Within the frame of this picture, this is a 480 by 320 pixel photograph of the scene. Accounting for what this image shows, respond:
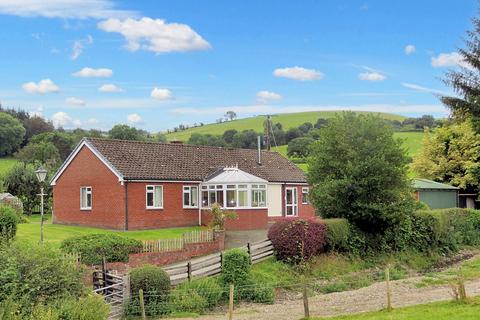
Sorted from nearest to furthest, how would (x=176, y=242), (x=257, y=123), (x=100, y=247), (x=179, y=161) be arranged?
(x=100, y=247) → (x=176, y=242) → (x=179, y=161) → (x=257, y=123)

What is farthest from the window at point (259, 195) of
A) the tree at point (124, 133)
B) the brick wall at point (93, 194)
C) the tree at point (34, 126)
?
the tree at point (34, 126)

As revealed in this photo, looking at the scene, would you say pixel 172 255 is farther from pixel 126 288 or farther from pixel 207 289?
pixel 126 288

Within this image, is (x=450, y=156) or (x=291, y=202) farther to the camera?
Result: (x=450, y=156)

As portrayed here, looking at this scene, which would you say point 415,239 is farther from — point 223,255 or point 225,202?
point 223,255

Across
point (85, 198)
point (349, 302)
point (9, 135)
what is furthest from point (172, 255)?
point (9, 135)

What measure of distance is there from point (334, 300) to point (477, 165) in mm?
30137

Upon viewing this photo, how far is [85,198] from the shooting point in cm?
3825

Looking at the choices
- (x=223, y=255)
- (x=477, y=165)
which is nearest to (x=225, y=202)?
(x=223, y=255)

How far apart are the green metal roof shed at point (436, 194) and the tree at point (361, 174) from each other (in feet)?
43.2

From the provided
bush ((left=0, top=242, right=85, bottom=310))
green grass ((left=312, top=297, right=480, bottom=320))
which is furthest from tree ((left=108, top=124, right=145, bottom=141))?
green grass ((left=312, top=297, right=480, bottom=320))

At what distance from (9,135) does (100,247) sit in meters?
78.0

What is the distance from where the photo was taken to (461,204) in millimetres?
51781

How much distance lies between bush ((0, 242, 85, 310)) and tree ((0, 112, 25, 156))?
82.8m

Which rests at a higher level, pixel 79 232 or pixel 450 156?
pixel 450 156
